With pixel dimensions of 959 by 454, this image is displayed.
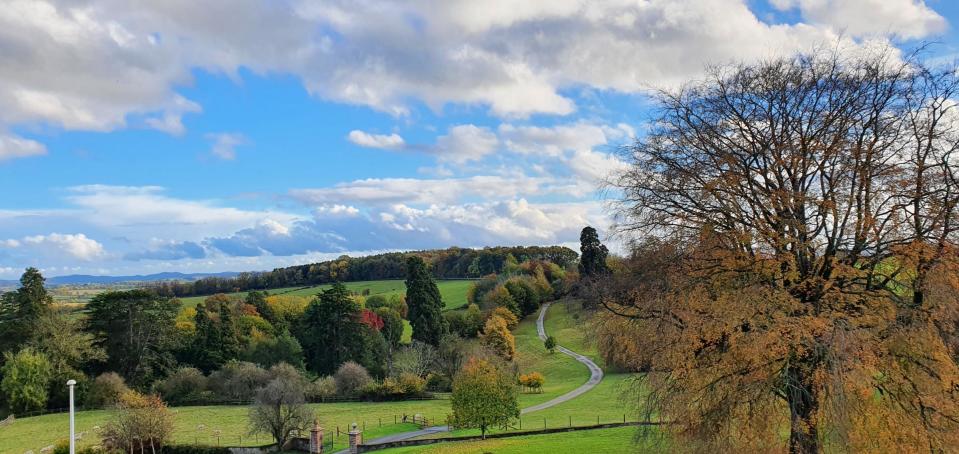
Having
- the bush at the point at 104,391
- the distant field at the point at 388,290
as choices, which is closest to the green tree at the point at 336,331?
the bush at the point at 104,391

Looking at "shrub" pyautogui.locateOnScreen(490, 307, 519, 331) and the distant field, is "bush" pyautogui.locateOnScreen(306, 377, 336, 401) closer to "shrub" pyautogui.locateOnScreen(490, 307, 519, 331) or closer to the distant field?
"shrub" pyautogui.locateOnScreen(490, 307, 519, 331)

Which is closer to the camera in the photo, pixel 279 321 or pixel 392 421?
pixel 392 421

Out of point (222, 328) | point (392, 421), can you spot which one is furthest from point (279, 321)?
point (392, 421)

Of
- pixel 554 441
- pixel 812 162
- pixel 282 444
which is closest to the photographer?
pixel 812 162

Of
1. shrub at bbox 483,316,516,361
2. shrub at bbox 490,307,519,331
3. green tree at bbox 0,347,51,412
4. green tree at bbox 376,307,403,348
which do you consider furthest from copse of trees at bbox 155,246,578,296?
green tree at bbox 0,347,51,412

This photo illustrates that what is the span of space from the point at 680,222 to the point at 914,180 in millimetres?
4766

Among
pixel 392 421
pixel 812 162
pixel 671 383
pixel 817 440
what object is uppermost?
pixel 812 162

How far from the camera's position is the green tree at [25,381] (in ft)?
172

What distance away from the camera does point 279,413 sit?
37.3m

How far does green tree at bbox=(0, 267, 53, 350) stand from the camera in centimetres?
5853

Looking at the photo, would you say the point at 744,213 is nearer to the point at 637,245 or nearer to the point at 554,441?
the point at 637,245

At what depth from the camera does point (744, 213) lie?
570 inches

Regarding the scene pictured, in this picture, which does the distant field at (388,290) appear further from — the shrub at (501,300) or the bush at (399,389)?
the bush at (399,389)

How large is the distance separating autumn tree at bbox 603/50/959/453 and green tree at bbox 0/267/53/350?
63104mm
